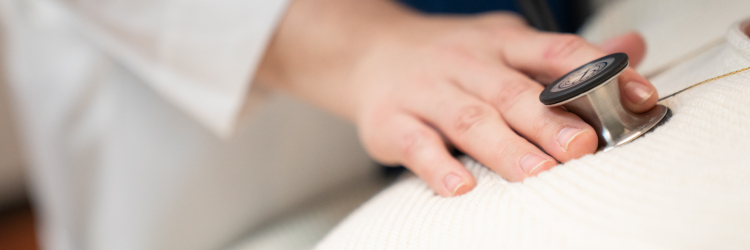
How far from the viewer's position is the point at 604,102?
273 millimetres

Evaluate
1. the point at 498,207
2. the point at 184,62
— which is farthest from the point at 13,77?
the point at 498,207

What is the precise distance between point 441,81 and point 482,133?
0.31 ft

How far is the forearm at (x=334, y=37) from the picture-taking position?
0.53 m

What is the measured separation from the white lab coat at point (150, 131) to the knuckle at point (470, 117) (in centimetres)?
29

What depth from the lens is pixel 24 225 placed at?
153cm

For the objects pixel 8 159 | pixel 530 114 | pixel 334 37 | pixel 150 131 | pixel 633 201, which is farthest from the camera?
pixel 8 159

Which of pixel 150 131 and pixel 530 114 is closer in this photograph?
pixel 530 114

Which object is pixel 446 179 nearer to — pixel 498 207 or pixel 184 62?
pixel 498 207

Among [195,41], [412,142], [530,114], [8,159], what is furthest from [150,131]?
[8,159]

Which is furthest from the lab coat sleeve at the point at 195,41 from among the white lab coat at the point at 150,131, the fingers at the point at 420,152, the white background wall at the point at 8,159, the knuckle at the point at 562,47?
the white background wall at the point at 8,159

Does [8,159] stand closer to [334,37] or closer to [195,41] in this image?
[195,41]

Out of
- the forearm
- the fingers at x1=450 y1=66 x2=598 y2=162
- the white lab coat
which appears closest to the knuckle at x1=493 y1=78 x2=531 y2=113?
the fingers at x1=450 y1=66 x2=598 y2=162

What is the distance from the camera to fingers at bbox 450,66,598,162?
285 mm

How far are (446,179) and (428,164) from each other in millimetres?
36
